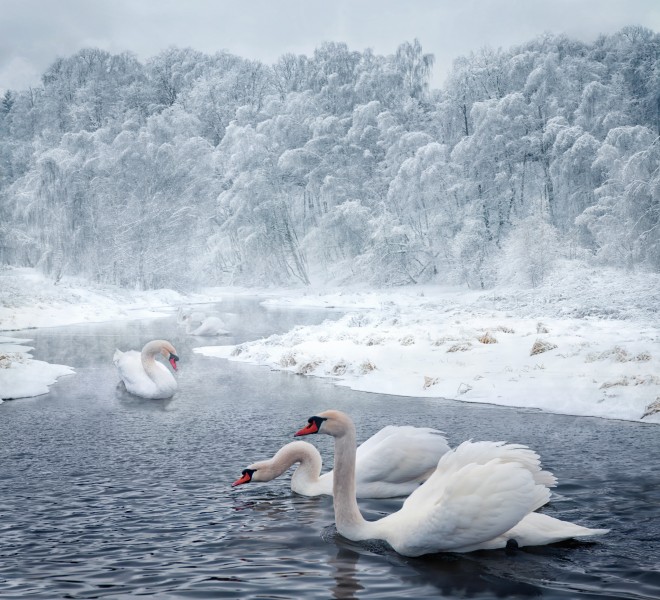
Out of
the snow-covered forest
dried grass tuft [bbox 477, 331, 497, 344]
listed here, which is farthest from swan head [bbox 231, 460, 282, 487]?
the snow-covered forest

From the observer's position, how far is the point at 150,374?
13.0 metres

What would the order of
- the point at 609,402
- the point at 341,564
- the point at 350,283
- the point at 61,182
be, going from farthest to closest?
1. the point at 350,283
2. the point at 61,182
3. the point at 609,402
4. the point at 341,564

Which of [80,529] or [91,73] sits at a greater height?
[91,73]

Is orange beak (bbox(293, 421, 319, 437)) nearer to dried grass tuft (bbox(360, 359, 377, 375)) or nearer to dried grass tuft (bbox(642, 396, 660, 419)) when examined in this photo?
dried grass tuft (bbox(642, 396, 660, 419))

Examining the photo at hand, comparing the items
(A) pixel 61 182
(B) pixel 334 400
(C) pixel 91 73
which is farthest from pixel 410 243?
(B) pixel 334 400

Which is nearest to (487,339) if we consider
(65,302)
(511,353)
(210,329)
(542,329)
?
(511,353)

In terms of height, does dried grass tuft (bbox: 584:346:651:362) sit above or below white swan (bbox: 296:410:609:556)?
above

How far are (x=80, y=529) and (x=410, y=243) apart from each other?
36610mm

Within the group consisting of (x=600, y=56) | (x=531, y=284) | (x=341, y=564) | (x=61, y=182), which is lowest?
(x=341, y=564)

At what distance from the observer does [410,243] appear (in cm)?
4138

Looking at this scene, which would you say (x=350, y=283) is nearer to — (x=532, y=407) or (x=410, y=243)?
(x=410, y=243)

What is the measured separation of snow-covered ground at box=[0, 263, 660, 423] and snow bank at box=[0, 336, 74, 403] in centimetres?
4

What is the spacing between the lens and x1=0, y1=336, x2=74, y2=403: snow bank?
13000 millimetres

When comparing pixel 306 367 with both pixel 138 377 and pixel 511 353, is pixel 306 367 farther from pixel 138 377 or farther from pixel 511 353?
pixel 511 353
